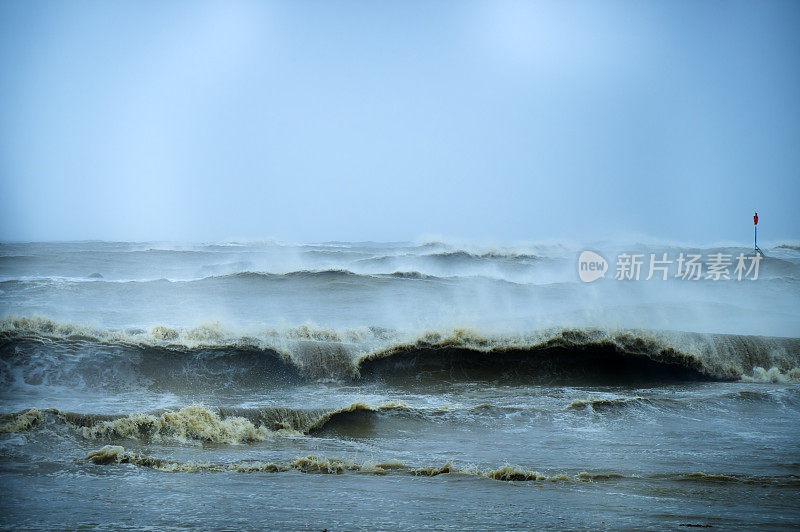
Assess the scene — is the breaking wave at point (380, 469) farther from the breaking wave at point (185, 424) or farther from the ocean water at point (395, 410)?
the breaking wave at point (185, 424)

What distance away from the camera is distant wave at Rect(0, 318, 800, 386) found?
5.38 metres

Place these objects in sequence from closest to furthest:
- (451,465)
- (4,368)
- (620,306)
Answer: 1. (451,465)
2. (4,368)
3. (620,306)

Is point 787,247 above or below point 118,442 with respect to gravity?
above

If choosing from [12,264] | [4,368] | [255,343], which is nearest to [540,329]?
[255,343]

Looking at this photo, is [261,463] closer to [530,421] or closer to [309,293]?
[530,421]

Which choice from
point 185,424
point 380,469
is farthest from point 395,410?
point 185,424

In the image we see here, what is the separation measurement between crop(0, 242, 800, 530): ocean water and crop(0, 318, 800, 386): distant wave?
0.02 metres

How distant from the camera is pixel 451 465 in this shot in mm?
3080

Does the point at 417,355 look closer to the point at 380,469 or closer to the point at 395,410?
the point at 395,410

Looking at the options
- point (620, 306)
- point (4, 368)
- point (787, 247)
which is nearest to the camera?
point (4, 368)

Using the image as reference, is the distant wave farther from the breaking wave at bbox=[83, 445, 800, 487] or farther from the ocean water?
the breaking wave at bbox=[83, 445, 800, 487]

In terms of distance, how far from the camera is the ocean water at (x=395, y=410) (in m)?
2.51

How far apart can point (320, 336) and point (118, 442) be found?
311cm

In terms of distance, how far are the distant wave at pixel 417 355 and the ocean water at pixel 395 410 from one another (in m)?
0.02
